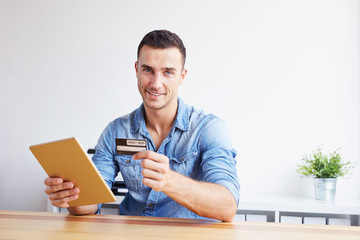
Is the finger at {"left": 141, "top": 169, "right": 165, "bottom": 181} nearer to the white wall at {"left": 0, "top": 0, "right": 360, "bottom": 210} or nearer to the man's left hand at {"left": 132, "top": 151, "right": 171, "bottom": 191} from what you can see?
the man's left hand at {"left": 132, "top": 151, "right": 171, "bottom": 191}

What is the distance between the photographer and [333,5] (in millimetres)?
2713

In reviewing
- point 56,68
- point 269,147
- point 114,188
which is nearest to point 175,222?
point 114,188

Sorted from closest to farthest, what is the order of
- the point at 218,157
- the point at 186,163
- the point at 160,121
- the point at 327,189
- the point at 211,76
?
1. the point at 218,157
2. the point at 186,163
3. the point at 160,121
4. the point at 327,189
5. the point at 211,76

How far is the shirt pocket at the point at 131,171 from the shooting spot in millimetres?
1618

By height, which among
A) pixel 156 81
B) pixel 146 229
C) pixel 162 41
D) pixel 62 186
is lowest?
pixel 146 229

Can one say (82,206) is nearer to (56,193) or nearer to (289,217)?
(56,193)

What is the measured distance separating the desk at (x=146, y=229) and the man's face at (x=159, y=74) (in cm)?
56

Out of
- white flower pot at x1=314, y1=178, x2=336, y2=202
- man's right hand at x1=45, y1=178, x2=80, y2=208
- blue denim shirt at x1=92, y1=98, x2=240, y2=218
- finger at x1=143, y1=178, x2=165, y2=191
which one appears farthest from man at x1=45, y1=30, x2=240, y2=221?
white flower pot at x1=314, y1=178, x2=336, y2=202

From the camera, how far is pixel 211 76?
279 cm

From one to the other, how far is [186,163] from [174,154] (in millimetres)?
65

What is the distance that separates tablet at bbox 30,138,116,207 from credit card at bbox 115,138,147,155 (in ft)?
0.30

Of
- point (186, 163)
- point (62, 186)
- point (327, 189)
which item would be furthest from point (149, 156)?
point (327, 189)

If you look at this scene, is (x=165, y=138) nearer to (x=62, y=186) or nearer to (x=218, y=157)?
(x=218, y=157)

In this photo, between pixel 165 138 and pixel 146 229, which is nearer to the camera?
pixel 146 229
